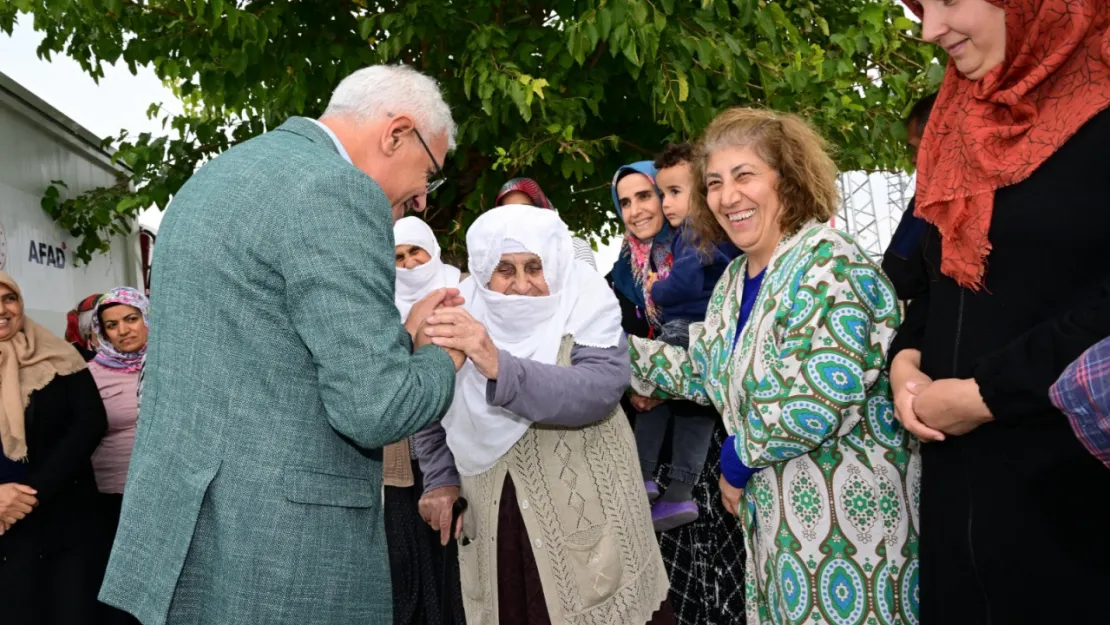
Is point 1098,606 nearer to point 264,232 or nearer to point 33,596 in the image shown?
point 264,232

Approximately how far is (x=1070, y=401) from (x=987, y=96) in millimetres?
932

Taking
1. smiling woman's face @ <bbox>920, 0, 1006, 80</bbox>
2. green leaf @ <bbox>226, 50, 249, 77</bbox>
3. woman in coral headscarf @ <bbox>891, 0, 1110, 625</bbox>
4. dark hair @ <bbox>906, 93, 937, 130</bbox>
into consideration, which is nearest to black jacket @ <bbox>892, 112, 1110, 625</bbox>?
woman in coral headscarf @ <bbox>891, 0, 1110, 625</bbox>

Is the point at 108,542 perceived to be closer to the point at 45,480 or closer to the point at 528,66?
the point at 45,480

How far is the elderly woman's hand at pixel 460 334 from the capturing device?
2.22 m

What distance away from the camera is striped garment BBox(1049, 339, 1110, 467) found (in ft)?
3.55

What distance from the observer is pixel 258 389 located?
178 cm

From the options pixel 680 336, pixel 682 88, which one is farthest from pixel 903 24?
pixel 680 336

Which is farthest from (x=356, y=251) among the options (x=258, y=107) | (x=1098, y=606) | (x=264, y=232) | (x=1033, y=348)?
(x=258, y=107)

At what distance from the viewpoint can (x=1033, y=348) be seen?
167 cm

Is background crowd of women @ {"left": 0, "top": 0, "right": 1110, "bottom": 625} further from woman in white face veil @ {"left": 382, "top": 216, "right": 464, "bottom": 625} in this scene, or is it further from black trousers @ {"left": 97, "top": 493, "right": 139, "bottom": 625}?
black trousers @ {"left": 97, "top": 493, "right": 139, "bottom": 625}

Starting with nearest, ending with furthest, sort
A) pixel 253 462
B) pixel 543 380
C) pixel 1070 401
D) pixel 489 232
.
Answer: pixel 1070 401 → pixel 253 462 → pixel 543 380 → pixel 489 232

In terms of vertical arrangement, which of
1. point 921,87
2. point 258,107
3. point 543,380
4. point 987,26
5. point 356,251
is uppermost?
point 258,107

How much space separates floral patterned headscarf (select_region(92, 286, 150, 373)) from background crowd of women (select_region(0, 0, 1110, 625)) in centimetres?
126

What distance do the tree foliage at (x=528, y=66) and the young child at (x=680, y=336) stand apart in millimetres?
703
